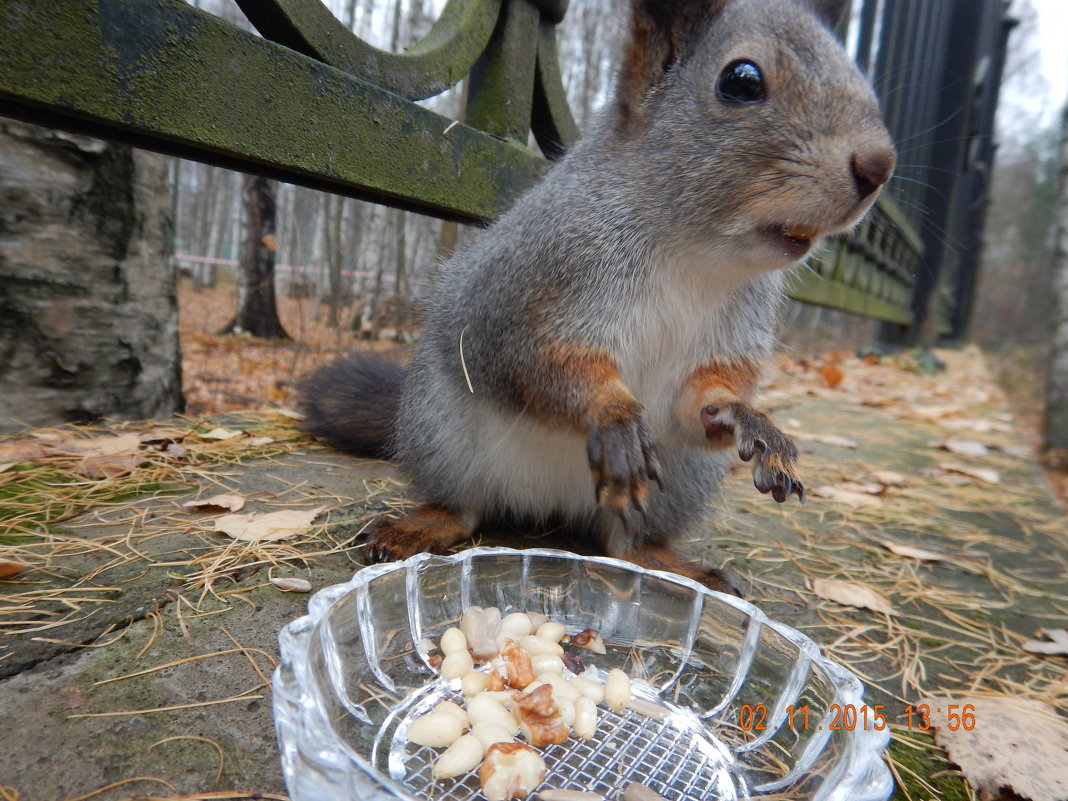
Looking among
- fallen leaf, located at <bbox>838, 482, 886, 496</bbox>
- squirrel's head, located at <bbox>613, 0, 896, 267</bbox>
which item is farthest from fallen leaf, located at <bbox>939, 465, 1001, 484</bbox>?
squirrel's head, located at <bbox>613, 0, 896, 267</bbox>

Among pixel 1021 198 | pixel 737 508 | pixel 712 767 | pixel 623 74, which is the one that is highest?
pixel 1021 198

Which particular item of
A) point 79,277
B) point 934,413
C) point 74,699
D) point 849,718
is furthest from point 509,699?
point 934,413

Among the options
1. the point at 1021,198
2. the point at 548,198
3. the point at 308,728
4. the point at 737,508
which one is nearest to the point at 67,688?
the point at 308,728

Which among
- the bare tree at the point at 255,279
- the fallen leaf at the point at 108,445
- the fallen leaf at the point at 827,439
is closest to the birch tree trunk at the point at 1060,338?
the fallen leaf at the point at 827,439

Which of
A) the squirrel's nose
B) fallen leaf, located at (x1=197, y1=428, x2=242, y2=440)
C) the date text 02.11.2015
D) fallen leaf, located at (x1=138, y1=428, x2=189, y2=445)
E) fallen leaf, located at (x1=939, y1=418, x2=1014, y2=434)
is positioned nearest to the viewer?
the date text 02.11.2015

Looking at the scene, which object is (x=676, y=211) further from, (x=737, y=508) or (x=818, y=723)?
(x=737, y=508)

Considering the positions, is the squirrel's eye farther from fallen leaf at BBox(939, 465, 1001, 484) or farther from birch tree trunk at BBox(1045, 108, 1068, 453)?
birch tree trunk at BBox(1045, 108, 1068, 453)
